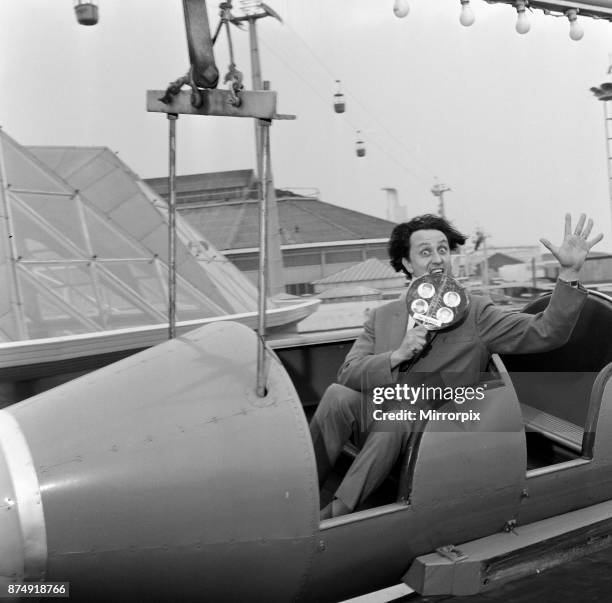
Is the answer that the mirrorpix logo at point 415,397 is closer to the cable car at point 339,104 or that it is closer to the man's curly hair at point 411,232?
the man's curly hair at point 411,232

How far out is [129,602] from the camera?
2182 mm

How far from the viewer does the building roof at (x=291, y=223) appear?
30.0 m

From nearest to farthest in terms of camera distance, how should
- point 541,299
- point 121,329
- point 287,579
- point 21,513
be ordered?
1. point 21,513
2. point 287,579
3. point 541,299
4. point 121,329

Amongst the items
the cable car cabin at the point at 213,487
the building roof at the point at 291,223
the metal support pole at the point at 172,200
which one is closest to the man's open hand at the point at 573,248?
the cable car cabin at the point at 213,487

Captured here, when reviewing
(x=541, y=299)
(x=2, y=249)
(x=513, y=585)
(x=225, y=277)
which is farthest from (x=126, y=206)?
(x=513, y=585)

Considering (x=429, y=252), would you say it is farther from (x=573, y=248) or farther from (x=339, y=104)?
(x=339, y=104)

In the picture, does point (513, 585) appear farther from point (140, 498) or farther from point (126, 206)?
point (126, 206)

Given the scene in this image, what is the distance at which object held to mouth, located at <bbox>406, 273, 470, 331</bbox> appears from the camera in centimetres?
278

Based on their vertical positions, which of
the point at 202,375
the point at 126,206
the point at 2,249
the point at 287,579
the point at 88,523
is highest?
the point at 126,206

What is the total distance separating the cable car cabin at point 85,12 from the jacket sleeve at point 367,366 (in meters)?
6.36

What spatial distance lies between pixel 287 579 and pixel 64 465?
30.0 inches

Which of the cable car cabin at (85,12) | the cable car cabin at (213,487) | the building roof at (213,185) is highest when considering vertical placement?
the building roof at (213,185)

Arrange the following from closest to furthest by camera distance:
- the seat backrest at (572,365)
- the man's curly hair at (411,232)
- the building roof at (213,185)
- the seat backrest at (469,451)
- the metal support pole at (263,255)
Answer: the metal support pole at (263,255), the seat backrest at (469,451), the man's curly hair at (411,232), the seat backrest at (572,365), the building roof at (213,185)

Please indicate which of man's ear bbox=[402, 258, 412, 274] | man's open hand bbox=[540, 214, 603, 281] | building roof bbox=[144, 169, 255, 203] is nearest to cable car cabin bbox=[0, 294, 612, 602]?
man's open hand bbox=[540, 214, 603, 281]
